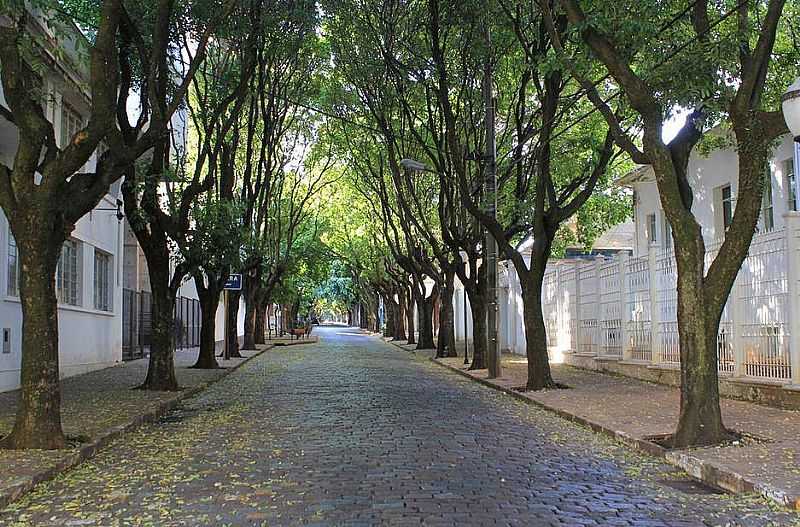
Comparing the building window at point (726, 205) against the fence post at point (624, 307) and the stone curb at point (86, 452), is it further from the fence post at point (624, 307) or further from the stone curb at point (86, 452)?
the stone curb at point (86, 452)

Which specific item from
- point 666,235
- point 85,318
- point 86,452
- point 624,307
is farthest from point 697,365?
point 85,318

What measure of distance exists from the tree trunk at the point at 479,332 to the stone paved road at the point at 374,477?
922 centimetres

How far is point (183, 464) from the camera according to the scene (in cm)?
872

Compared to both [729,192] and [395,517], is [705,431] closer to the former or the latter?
[395,517]

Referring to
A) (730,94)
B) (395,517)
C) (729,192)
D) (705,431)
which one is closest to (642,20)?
(730,94)

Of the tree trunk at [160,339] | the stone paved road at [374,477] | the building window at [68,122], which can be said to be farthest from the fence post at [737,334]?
the building window at [68,122]

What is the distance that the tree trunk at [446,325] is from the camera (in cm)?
3058

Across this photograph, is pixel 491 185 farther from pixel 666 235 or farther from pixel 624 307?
pixel 666 235

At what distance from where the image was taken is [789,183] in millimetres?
17891

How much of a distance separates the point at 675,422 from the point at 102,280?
16.9 m

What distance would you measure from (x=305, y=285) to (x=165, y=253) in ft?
145

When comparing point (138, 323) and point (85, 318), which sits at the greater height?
point (85, 318)

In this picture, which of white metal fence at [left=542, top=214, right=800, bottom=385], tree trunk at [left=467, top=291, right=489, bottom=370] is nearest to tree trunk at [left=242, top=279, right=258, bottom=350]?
tree trunk at [left=467, top=291, right=489, bottom=370]

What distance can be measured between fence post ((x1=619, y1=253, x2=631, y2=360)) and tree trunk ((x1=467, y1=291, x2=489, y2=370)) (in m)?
4.68
